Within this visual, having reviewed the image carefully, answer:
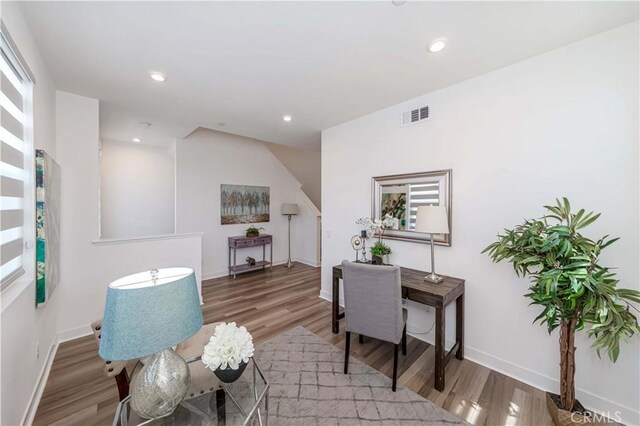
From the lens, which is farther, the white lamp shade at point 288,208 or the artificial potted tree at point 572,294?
the white lamp shade at point 288,208

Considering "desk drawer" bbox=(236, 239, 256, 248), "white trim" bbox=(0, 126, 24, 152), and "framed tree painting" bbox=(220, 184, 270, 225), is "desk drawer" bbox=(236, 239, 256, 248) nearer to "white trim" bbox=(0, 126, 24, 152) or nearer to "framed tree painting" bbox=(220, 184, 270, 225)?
"framed tree painting" bbox=(220, 184, 270, 225)

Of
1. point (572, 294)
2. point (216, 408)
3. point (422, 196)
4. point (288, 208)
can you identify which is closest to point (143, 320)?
point (216, 408)

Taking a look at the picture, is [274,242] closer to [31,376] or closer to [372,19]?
[31,376]

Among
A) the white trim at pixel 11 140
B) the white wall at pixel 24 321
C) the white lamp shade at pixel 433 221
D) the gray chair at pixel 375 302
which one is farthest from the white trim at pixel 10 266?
the white lamp shade at pixel 433 221

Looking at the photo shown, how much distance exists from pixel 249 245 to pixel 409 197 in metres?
3.56

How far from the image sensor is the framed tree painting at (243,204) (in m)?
5.05

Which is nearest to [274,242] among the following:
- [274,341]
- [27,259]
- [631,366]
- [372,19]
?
[274,341]

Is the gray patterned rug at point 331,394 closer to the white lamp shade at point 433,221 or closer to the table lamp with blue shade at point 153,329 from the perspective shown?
the table lamp with blue shade at point 153,329

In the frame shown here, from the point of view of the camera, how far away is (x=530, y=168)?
1.98 meters

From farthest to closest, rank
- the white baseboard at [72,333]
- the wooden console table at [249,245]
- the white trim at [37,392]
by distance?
the wooden console table at [249,245] < the white baseboard at [72,333] < the white trim at [37,392]

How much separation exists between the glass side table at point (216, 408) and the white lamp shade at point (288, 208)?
431 cm

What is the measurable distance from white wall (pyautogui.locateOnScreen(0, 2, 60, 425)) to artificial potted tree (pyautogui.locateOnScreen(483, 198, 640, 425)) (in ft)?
10.3

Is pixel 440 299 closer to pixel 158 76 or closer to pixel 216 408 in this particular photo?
pixel 216 408

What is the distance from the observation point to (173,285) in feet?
3.22
